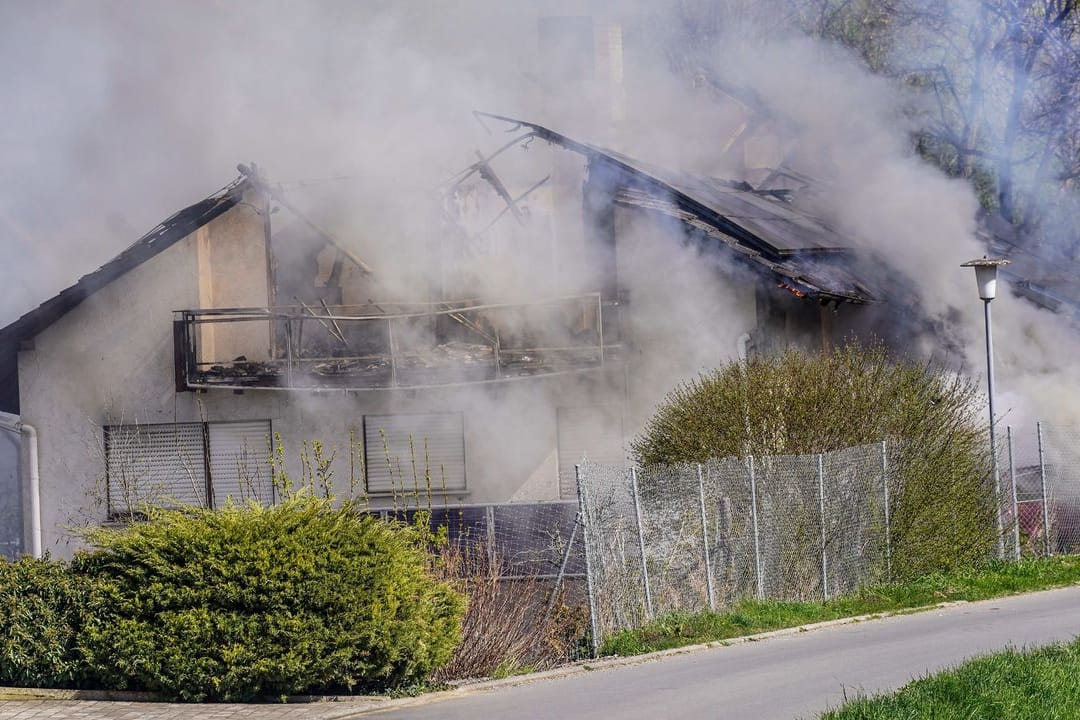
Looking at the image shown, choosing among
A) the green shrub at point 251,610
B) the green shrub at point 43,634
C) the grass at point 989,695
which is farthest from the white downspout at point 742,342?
the green shrub at point 43,634

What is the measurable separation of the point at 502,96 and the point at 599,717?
481 inches

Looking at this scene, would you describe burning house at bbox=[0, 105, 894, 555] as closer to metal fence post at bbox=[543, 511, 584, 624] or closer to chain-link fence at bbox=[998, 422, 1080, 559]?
chain-link fence at bbox=[998, 422, 1080, 559]

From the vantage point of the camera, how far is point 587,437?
59.8 feet

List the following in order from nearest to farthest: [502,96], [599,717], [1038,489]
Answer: [599,717], [1038,489], [502,96]

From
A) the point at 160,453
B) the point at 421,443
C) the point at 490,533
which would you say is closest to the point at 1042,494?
the point at 490,533

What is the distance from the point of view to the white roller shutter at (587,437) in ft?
59.6

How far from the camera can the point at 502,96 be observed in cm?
1916

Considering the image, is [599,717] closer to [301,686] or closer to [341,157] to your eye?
[301,686]

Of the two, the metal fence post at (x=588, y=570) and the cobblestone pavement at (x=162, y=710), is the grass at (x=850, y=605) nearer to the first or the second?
the metal fence post at (x=588, y=570)

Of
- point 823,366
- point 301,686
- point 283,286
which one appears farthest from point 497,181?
point 301,686

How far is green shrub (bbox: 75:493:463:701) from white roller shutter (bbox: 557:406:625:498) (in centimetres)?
909

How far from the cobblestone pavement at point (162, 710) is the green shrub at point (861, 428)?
5.53m

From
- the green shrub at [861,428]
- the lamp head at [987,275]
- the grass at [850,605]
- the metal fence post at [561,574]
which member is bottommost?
the grass at [850,605]

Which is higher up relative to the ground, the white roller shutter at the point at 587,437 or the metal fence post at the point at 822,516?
the white roller shutter at the point at 587,437
